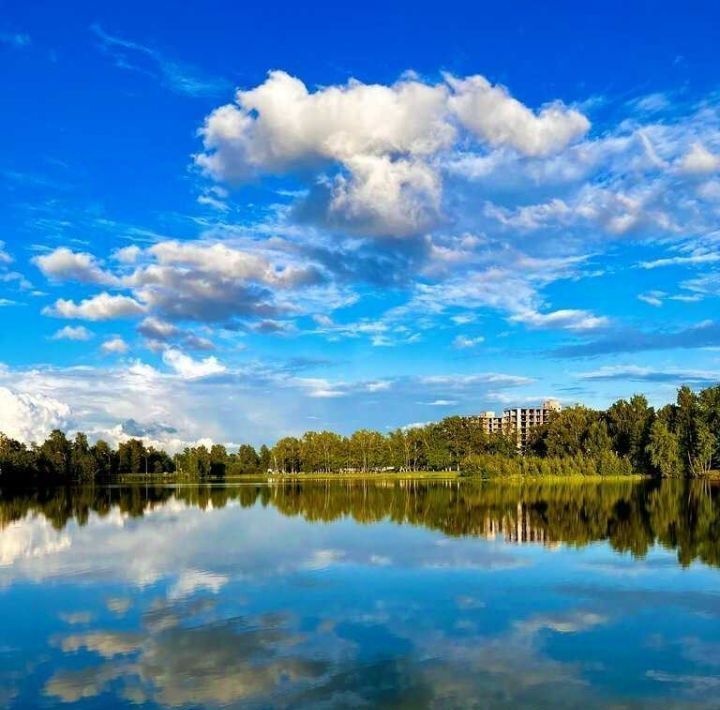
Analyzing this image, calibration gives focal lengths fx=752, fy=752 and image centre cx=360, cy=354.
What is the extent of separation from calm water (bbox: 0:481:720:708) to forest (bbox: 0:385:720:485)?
2666 inches

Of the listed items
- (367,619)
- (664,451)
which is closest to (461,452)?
(664,451)

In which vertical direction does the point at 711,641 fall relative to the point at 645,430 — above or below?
below

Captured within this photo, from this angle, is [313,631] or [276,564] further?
[276,564]

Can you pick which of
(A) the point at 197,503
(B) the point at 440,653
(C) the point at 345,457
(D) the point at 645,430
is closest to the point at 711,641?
(B) the point at 440,653

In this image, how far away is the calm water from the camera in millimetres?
11695

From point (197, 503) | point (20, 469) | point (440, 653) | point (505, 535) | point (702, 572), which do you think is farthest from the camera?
point (20, 469)

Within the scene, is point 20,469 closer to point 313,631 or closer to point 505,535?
point 505,535

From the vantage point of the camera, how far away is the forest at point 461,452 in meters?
97.1

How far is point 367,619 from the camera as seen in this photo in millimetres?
16203

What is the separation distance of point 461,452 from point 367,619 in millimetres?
115527

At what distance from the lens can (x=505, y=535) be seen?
1214 inches

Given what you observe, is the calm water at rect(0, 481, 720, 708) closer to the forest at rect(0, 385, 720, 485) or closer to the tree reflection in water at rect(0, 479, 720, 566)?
the tree reflection in water at rect(0, 479, 720, 566)

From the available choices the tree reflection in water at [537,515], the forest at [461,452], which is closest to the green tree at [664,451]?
the forest at [461,452]

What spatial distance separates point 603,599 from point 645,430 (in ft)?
304
